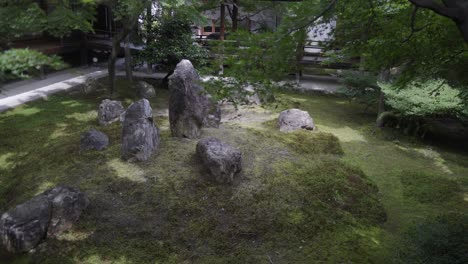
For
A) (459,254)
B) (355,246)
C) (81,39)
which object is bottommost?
(355,246)

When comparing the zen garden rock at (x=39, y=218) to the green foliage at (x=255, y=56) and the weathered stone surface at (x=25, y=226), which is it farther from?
the green foliage at (x=255, y=56)

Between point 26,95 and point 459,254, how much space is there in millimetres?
14427

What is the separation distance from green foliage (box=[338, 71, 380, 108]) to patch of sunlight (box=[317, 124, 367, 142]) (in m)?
1.74

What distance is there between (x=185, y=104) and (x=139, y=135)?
58.1 inches

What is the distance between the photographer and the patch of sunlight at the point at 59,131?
33.0 ft

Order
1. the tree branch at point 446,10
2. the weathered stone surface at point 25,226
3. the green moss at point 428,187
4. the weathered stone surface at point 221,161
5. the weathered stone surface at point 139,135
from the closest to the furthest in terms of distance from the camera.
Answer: the tree branch at point 446,10
the weathered stone surface at point 25,226
the weathered stone surface at point 221,161
the green moss at point 428,187
the weathered stone surface at point 139,135

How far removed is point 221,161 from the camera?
23.6 ft

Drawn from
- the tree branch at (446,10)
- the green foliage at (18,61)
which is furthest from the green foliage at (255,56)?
the green foliage at (18,61)

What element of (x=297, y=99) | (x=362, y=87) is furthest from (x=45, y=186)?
(x=297, y=99)

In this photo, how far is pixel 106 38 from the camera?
20422 mm

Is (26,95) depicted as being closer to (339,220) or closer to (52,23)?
(52,23)

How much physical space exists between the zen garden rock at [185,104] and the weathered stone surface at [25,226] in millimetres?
3771

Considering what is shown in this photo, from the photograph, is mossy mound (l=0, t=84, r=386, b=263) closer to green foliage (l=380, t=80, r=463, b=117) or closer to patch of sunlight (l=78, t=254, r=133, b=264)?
patch of sunlight (l=78, t=254, r=133, b=264)

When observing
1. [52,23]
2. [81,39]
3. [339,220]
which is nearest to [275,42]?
[339,220]
